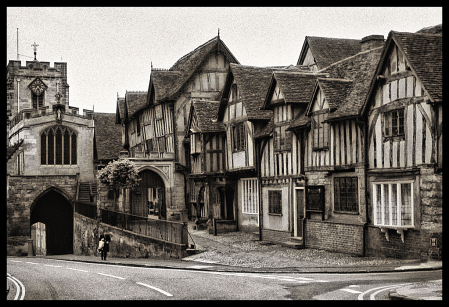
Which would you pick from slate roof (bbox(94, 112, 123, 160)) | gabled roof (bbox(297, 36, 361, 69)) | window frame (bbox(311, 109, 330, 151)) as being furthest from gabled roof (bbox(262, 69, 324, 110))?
slate roof (bbox(94, 112, 123, 160))

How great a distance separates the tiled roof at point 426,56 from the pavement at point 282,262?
5218 millimetres

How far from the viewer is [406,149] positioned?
66.1 feet

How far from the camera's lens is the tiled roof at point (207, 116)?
34406 millimetres

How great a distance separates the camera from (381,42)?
27.2m

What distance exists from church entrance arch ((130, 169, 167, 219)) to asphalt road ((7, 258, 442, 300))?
19523mm

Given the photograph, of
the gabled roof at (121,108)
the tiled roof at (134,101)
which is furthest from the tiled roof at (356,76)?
the gabled roof at (121,108)

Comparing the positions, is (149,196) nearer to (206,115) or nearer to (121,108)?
(121,108)

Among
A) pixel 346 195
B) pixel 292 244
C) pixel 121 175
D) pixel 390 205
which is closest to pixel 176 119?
pixel 121 175

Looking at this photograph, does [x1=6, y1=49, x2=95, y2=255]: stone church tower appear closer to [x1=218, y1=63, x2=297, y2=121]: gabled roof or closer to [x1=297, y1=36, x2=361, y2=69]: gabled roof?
[x1=218, y1=63, x2=297, y2=121]: gabled roof

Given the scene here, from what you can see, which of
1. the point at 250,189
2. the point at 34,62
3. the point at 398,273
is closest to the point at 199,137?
the point at 250,189

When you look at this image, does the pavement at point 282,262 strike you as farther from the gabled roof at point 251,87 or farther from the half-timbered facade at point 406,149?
the gabled roof at point 251,87

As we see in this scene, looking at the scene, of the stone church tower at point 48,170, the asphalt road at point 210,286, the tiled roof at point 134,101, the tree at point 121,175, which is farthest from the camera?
the stone church tower at point 48,170

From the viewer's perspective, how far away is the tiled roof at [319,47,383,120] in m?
22.9

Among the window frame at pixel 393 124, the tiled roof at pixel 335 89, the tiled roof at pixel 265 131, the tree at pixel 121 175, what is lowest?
the tree at pixel 121 175
